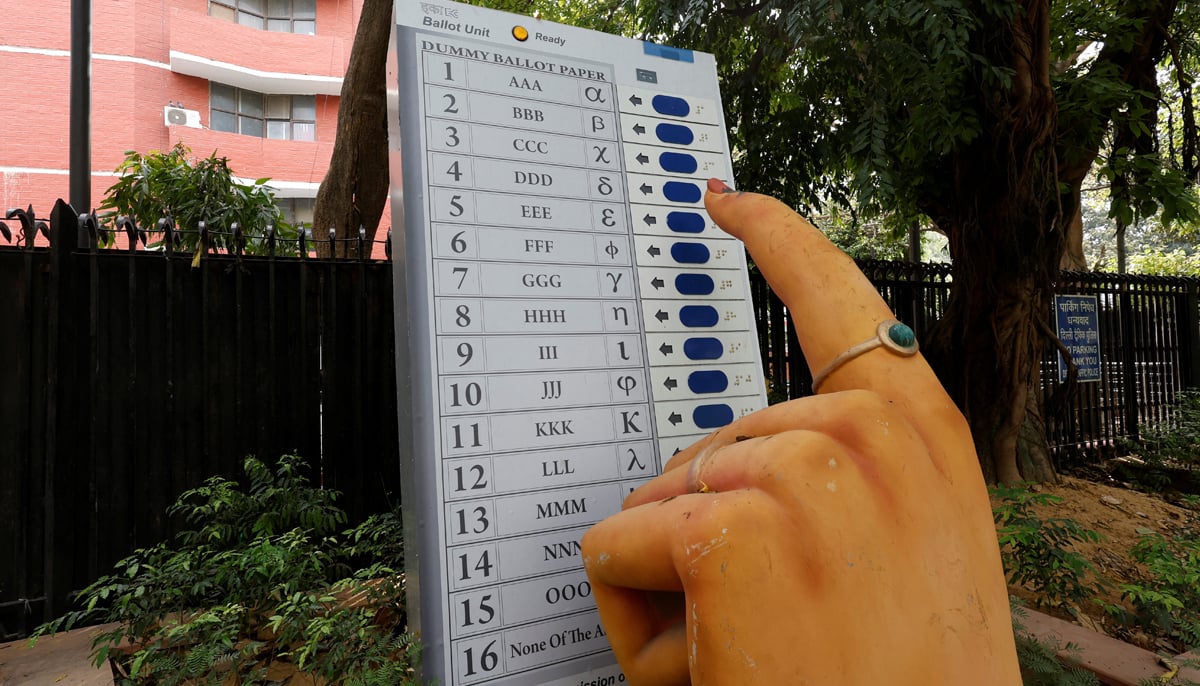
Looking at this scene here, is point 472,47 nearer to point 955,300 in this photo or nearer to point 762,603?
point 762,603

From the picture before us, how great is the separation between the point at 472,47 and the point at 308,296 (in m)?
2.61

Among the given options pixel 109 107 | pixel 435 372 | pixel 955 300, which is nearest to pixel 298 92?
pixel 109 107

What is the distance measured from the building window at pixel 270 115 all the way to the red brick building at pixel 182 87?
0.09 feet

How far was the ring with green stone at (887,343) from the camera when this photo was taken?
60.5 inches

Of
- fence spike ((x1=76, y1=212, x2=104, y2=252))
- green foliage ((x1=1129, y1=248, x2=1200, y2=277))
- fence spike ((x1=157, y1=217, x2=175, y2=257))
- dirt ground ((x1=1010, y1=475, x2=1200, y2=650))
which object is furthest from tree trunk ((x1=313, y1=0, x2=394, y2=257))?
green foliage ((x1=1129, y1=248, x2=1200, y2=277))

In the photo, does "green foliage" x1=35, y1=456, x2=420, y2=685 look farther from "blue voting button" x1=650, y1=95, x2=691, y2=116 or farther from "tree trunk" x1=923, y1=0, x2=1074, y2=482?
"tree trunk" x1=923, y1=0, x2=1074, y2=482

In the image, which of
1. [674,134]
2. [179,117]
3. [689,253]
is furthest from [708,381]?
[179,117]

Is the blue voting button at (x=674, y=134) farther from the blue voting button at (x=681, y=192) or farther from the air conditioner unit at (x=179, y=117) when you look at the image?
the air conditioner unit at (x=179, y=117)

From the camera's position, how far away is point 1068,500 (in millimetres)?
5781

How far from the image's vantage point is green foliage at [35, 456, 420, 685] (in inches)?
91.8

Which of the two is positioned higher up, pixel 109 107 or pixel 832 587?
pixel 109 107

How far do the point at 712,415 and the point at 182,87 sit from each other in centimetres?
1797

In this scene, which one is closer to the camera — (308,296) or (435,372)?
(435,372)

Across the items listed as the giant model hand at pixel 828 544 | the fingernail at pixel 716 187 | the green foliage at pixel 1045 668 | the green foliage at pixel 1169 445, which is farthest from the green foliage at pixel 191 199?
the green foliage at pixel 1169 445
